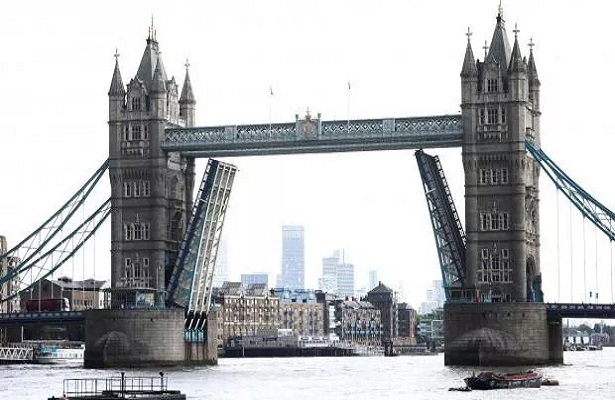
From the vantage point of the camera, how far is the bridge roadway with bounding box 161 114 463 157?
151250 millimetres

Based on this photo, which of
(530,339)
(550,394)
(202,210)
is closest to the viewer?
(550,394)

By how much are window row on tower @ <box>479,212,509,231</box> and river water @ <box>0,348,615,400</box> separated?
44.6ft

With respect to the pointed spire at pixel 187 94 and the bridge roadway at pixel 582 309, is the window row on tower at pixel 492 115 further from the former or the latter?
the pointed spire at pixel 187 94

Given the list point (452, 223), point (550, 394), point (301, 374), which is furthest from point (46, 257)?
point (550, 394)

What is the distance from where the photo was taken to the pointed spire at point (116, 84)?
163500 millimetres

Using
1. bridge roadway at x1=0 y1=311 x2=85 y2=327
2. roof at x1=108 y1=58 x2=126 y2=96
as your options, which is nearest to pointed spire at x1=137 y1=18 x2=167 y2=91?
roof at x1=108 y1=58 x2=126 y2=96

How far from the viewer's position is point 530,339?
144625 millimetres

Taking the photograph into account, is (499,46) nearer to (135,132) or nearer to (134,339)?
(135,132)

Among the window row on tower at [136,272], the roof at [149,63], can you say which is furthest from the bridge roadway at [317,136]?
the window row on tower at [136,272]

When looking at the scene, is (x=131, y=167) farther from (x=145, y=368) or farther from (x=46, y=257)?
(x=145, y=368)

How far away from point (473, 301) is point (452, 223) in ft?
25.3

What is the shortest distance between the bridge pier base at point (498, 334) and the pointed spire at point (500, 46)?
2368cm

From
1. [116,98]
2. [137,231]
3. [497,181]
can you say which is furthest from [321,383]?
[116,98]

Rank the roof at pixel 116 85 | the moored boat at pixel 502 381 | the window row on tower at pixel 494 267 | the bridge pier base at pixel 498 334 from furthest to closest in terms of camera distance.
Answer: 1. the roof at pixel 116 85
2. the window row on tower at pixel 494 267
3. the bridge pier base at pixel 498 334
4. the moored boat at pixel 502 381
